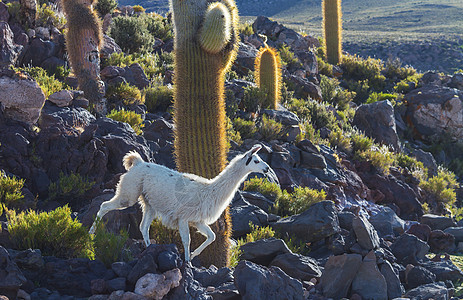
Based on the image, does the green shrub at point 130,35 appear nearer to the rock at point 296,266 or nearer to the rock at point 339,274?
the rock at point 296,266

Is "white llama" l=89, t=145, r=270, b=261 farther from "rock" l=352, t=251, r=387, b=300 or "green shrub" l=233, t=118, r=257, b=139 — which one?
"green shrub" l=233, t=118, r=257, b=139

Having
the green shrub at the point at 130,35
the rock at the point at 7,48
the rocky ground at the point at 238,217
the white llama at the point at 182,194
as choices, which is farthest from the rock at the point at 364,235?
the green shrub at the point at 130,35

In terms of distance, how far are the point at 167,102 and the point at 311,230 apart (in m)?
7.16

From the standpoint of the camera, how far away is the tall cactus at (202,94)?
8.00m

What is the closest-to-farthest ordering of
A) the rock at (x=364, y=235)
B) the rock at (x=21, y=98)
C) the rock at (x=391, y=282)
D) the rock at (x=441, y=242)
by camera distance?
the rock at (x=391, y=282)
the rock at (x=364, y=235)
the rock at (x=21, y=98)
the rock at (x=441, y=242)

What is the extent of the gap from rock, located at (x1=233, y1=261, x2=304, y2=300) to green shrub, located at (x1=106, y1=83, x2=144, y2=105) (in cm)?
885

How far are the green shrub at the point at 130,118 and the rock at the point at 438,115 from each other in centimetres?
1342

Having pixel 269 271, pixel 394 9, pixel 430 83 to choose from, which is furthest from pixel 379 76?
pixel 394 9

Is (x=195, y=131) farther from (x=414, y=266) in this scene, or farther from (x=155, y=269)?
(x=414, y=266)

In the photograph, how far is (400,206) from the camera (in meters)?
14.4

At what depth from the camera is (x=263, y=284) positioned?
5.71m

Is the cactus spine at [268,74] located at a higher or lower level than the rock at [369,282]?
higher

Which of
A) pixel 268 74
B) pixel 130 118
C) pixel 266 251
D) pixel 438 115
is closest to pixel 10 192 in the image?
pixel 130 118

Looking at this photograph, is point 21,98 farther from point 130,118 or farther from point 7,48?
point 7,48
